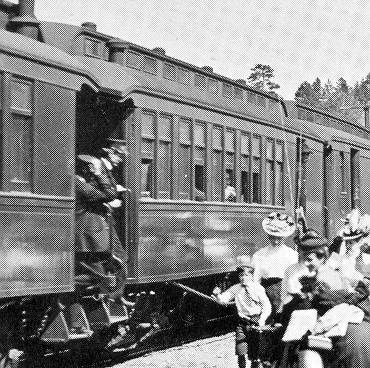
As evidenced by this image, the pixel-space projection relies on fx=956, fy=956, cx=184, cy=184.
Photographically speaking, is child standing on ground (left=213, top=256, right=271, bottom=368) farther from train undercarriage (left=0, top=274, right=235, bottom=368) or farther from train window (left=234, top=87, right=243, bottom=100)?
train window (left=234, top=87, right=243, bottom=100)

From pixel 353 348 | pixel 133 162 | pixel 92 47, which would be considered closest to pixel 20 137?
pixel 133 162

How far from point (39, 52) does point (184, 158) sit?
342 centimetres

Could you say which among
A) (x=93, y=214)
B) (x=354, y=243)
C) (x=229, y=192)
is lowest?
(x=354, y=243)

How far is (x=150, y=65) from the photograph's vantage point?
1186cm

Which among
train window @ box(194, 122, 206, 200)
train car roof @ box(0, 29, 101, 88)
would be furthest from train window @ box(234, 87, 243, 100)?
train car roof @ box(0, 29, 101, 88)

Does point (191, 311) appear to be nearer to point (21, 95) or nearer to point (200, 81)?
point (200, 81)

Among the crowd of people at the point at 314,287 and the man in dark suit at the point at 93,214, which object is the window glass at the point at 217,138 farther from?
the crowd of people at the point at 314,287

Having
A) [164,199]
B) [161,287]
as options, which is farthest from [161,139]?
[161,287]

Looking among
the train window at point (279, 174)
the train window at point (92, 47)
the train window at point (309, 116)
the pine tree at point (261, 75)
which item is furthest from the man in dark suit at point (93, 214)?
the pine tree at point (261, 75)

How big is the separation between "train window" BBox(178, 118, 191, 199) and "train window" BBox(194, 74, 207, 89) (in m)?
0.98

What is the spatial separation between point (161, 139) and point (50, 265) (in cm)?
294

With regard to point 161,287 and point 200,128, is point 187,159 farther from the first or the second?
point 161,287

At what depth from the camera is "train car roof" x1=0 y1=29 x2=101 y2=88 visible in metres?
8.70

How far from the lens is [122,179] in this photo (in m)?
10.8
